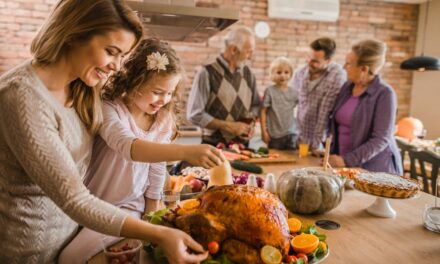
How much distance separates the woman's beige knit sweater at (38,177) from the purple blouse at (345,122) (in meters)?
1.86

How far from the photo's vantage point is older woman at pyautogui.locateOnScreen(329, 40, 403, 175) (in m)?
2.23

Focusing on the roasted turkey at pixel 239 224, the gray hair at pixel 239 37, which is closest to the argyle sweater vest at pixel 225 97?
the gray hair at pixel 239 37

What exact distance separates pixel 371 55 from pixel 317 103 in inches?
25.6

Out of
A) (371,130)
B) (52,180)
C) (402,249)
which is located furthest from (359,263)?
(371,130)

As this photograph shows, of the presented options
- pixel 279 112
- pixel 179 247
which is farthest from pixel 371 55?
pixel 179 247

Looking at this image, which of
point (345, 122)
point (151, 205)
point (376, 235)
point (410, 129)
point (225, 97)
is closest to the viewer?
point (376, 235)

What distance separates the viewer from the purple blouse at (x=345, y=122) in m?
2.42

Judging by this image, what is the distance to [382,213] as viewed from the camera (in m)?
1.28

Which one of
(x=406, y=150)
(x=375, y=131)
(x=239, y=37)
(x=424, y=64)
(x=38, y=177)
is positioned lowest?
(x=406, y=150)

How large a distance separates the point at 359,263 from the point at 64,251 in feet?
2.77

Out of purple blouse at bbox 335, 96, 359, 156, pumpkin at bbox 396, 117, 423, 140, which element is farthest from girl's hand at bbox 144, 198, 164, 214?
pumpkin at bbox 396, 117, 423, 140

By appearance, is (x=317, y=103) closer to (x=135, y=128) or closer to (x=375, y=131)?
(x=375, y=131)

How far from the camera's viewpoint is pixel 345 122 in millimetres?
2455

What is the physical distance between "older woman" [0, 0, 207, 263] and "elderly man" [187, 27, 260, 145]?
157cm
